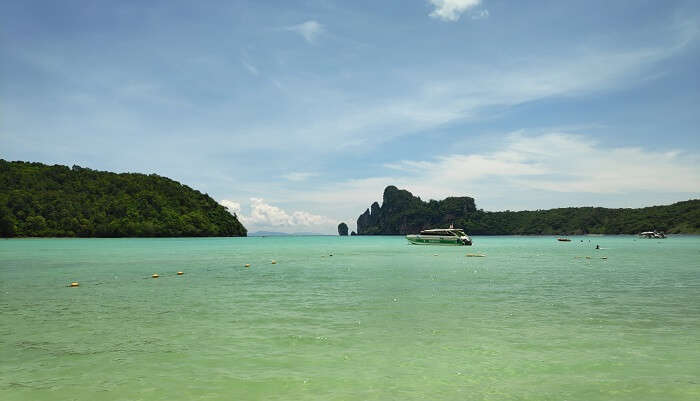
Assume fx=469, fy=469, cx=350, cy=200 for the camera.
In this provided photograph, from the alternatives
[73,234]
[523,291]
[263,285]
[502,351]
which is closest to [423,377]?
[502,351]

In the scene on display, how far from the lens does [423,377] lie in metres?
11.6

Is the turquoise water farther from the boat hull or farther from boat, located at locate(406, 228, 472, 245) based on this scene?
boat, located at locate(406, 228, 472, 245)

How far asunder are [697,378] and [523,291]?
1749 cm

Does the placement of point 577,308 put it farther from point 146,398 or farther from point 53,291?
point 53,291

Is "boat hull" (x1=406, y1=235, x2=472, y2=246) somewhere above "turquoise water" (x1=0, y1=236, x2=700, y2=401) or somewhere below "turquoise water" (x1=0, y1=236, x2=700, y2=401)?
above

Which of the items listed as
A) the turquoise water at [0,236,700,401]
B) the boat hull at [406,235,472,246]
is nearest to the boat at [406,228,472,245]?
the boat hull at [406,235,472,246]

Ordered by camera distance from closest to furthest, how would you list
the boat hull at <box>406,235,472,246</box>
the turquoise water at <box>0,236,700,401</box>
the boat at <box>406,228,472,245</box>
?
the turquoise water at <box>0,236,700,401</box>, the boat hull at <box>406,235,472,246</box>, the boat at <box>406,228,472,245</box>

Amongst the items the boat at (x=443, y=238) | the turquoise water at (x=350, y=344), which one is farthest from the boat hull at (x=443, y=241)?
the turquoise water at (x=350, y=344)

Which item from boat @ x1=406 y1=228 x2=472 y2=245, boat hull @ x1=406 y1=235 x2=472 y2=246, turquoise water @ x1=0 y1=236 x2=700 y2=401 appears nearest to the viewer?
turquoise water @ x1=0 y1=236 x2=700 y2=401

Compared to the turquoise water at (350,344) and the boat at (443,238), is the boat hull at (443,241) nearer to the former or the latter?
the boat at (443,238)

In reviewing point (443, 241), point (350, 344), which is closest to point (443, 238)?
point (443, 241)

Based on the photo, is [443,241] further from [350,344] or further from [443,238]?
[350,344]

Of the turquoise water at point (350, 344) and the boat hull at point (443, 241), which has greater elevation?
the boat hull at point (443, 241)

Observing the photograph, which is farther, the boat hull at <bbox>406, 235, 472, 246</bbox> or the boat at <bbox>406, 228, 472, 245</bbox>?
the boat at <bbox>406, 228, 472, 245</bbox>
